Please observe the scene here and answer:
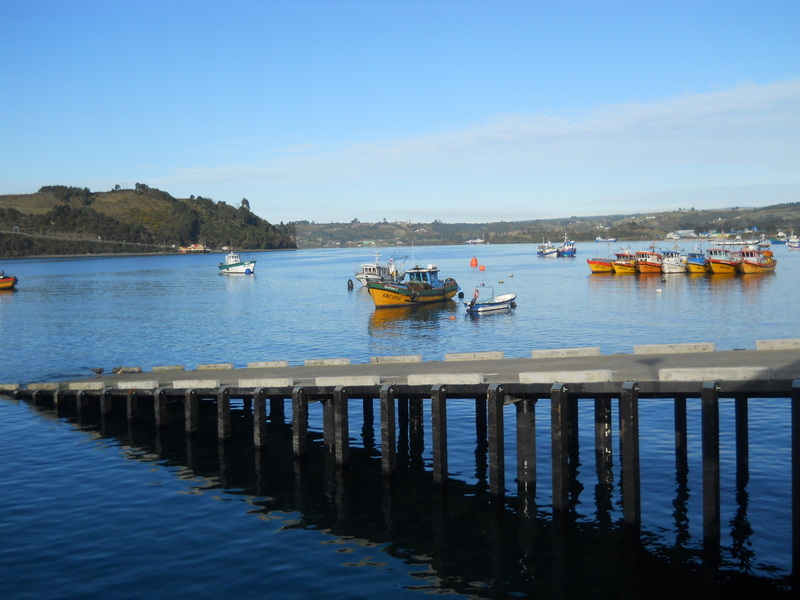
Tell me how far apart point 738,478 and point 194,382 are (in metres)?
18.9

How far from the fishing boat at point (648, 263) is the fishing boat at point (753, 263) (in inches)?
485

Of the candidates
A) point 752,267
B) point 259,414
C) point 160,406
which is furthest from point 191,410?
point 752,267

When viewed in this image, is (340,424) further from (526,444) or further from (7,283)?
(7,283)

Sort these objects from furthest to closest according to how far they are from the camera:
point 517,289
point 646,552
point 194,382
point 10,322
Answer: point 517,289
point 10,322
point 194,382
point 646,552

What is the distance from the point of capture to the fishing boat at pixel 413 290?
87500 mm

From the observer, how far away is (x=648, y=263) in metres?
132

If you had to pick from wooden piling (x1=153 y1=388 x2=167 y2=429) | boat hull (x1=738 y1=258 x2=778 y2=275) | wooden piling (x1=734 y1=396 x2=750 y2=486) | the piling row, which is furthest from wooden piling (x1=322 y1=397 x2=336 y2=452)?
boat hull (x1=738 y1=258 x2=778 y2=275)

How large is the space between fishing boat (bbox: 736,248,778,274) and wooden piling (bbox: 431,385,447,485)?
381ft

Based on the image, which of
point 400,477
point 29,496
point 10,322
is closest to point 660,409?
point 400,477

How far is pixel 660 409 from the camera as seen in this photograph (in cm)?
3350

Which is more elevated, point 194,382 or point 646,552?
point 194,382

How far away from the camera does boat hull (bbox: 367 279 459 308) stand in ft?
286

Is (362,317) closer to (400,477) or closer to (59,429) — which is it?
(59,429)

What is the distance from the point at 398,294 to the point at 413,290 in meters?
2.24
